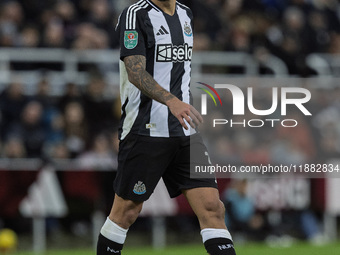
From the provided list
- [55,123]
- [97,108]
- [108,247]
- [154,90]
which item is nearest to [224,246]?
[108,247]

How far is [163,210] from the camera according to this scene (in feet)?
35.7

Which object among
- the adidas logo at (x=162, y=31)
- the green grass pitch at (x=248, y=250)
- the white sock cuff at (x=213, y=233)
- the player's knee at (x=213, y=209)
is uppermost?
the adidas logo at (x=162, y=31)

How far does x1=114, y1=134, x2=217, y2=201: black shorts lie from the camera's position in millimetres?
5281

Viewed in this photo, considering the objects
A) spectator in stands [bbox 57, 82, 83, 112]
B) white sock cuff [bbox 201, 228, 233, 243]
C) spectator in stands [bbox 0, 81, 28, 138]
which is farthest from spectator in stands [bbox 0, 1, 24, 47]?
white sock cuff [bbox 201, 228, 233, 243]

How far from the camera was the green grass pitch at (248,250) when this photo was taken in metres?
9.51

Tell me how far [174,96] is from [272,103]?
6.82 metres

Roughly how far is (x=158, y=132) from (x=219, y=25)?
8.73 m

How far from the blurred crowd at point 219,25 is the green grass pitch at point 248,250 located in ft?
10.9

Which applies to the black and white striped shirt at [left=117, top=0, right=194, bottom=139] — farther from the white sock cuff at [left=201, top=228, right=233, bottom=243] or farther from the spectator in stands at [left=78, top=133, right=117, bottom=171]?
the spectator in stands at [left=78, top=133, right=117, bottom=171]

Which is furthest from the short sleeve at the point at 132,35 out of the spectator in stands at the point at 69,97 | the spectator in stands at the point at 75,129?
the spectator in stands at the point at 69,97

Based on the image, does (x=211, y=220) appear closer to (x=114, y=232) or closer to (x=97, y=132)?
(x=114, y=232)

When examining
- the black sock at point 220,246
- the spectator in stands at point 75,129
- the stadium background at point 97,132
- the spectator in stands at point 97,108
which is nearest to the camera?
the black sock at point 220,246

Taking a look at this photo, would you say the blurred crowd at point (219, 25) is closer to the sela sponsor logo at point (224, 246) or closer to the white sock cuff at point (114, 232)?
the white sock cuff at point (114, 232)

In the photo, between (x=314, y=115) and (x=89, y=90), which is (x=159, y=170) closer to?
(x=89, y=90)
